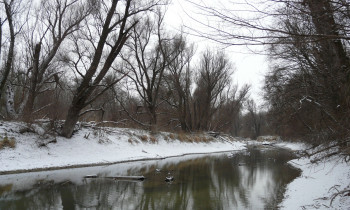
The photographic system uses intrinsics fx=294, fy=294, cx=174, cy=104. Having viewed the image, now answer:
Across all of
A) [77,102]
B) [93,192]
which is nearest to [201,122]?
[77,102]

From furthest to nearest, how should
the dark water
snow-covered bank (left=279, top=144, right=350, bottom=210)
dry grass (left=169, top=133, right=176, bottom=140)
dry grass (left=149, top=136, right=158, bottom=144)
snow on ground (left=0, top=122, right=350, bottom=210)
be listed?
dry grass (left=169, top=133, right=176, bottom=140) → dry grass (left=149, top=136, right=158, bottom=144) → snow on ground (left=0, top=122, right=350, bottom=210) → the dark water → snow-covered bank (left=279, top=144, right=350, bottom=210)

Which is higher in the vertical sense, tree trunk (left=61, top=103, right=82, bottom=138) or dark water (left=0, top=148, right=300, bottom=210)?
tree trunk (left=61, top=103, right=82, bottom=138)

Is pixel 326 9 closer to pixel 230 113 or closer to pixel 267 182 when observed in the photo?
pixel 267 182

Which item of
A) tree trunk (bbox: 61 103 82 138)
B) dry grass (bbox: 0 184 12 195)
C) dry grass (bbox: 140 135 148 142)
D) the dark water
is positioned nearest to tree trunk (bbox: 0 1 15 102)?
tree trunk (bbox: 61 103 82 138)

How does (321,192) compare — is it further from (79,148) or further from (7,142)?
(7,142)

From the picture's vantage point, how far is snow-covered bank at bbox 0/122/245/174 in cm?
1491

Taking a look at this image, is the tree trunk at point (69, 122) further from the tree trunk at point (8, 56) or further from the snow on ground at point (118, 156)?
the tree trunk at point (8, 56)

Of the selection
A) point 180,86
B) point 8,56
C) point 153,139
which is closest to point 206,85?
point 180,86

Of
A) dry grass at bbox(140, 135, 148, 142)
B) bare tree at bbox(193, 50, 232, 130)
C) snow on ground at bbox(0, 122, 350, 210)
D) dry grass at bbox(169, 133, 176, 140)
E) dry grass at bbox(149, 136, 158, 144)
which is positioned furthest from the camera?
bare tree at bbox(193, 50, 232, 130)

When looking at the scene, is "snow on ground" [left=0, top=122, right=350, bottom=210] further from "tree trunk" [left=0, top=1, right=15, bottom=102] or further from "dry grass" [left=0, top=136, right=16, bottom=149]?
"tree trunk" [left=0, top=1, right=15, bottom=102]

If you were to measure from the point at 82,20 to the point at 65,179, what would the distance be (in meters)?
14.2

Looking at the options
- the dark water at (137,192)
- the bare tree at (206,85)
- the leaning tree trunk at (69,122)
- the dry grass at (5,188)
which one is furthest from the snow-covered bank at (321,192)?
the bare tree at (206,85)

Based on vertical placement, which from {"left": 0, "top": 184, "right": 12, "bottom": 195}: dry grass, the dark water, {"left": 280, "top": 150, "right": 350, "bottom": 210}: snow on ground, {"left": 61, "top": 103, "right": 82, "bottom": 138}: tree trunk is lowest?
the dark water

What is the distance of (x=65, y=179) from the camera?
507 inches
